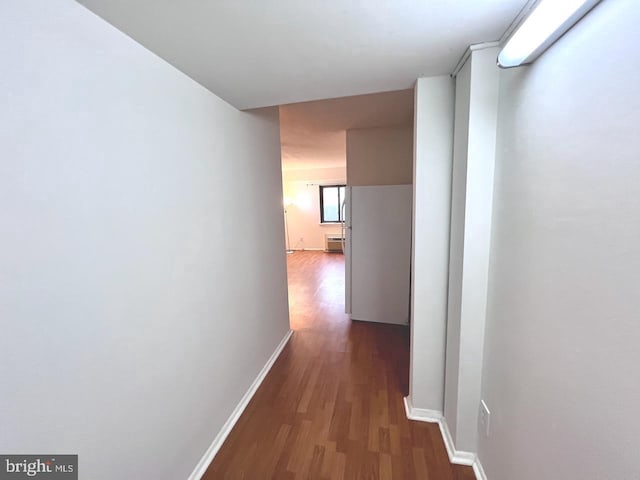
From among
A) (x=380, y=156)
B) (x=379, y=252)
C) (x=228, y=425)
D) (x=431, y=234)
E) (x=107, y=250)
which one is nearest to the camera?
(x=107, y=250)

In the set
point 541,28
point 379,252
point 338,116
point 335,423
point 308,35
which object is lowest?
point 335,423

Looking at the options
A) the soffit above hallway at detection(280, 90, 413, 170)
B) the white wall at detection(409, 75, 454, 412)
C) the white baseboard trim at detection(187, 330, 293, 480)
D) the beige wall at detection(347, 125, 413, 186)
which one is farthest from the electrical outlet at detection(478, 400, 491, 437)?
the beige wall at detection(347, 125, 413, 186)

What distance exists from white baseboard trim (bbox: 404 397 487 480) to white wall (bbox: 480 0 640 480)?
0.31 metres

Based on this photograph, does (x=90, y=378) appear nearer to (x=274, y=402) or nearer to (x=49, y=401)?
(x=49, y=401)

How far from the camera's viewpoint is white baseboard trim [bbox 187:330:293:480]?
146 centimetres

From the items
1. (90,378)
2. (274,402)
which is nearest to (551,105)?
(90,378)

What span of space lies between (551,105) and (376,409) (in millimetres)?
1949

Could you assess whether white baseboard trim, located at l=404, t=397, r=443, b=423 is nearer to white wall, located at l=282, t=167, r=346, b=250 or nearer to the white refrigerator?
the white refrigerator

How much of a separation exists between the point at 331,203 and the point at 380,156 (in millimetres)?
4454

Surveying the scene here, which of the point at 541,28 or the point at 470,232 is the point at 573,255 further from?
the point at 541,28

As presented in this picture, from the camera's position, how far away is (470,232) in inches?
50.7

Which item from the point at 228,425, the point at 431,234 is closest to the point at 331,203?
the point at 431,234
